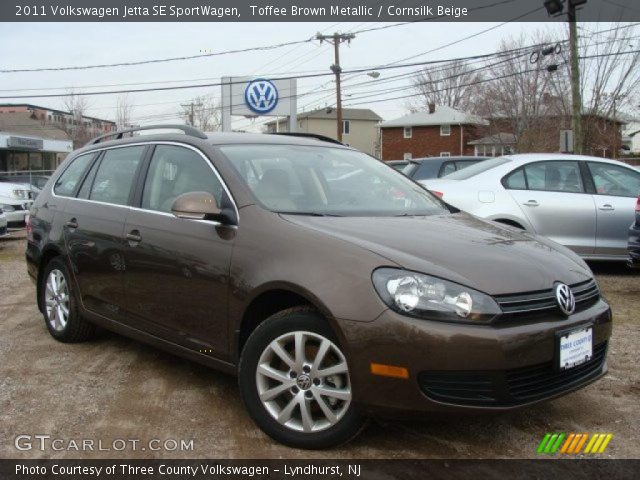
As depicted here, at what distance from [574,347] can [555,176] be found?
17.1ft

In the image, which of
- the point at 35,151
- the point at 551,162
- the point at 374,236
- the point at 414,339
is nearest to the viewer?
the point at 414,339

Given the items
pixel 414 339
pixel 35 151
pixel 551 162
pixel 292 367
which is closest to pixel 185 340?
pixel 292 367

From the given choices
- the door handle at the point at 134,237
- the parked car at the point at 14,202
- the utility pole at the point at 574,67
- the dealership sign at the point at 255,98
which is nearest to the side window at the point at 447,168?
the door handle at the point at 134,237

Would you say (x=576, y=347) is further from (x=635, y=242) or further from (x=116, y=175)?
(x=635, y=242)

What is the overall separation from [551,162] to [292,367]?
5874 mm

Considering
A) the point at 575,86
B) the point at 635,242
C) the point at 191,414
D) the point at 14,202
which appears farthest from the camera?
the point at 575,86

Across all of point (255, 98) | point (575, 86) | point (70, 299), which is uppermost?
point (255, 98)

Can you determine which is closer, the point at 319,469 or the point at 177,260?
the point at 319,469

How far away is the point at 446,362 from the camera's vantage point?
272cm

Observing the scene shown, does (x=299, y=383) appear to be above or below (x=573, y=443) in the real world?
above

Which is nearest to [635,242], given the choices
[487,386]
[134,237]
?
[487,386]

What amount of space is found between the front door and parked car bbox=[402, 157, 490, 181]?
628 cm

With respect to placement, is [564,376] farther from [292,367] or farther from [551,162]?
[551,162]

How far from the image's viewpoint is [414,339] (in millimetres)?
2732
